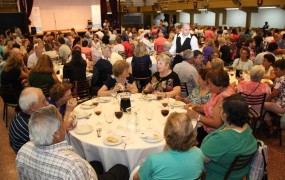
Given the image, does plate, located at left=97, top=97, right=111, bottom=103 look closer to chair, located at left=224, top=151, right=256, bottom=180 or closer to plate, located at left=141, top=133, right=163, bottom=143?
plate, located at left=141, top=133, right=163, bottom=143

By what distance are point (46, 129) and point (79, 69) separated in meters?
3.85

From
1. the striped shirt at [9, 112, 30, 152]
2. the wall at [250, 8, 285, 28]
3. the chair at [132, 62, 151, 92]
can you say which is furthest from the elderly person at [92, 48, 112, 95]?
the wall at [250, 8, 285, 28]

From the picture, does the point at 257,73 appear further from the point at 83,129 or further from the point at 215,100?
the point at 83,129

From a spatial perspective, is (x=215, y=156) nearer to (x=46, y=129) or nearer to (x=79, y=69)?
(x=46, y=129)

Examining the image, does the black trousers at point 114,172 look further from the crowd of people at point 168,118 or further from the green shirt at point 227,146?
the green shirt at point 227,146

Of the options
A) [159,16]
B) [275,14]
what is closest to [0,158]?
[275,14]

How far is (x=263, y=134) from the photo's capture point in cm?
459

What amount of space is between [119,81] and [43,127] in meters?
2.33

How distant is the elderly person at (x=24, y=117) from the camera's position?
2.57 meters

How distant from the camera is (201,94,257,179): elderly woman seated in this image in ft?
7.13

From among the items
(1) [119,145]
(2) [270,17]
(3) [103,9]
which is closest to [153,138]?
(1) [119,145]

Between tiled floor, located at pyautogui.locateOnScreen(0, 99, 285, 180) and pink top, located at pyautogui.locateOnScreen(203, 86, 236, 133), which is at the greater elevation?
pink top, located at pyautogui.locateOnScreen(203, 86, 236, 133)

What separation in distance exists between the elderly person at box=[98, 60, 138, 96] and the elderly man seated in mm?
2085

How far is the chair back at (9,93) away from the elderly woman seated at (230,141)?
12.9 feet
